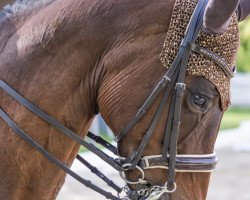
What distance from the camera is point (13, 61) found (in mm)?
3787

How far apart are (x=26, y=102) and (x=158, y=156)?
0.66 m

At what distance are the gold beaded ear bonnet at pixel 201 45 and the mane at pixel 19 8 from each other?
2.21ft

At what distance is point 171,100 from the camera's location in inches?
141

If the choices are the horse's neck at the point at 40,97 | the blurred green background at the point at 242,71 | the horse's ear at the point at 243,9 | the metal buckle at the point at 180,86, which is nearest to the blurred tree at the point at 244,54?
the blurred green background at the point at 242,71

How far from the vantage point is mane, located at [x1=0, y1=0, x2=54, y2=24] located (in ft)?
12.8

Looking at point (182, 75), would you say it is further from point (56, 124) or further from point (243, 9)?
point (56, 124)

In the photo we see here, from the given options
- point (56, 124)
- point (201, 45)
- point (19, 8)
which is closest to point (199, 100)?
point (201, 45)

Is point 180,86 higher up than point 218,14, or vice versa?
point 218,14

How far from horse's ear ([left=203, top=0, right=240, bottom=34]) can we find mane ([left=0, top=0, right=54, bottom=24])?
85 cm

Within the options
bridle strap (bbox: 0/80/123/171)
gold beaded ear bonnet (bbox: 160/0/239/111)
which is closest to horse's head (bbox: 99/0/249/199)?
gold beaded ear bonnet (bbox: 160/0/239/111)

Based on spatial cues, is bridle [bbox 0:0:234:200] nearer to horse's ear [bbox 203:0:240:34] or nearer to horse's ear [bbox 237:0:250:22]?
horse's ear [bbox 203:0:240:34]

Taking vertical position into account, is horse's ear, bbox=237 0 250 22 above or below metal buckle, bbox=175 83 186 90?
above

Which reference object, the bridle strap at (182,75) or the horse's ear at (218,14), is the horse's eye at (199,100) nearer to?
the bridle strap at (182,75)

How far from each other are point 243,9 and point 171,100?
0.56 meters
